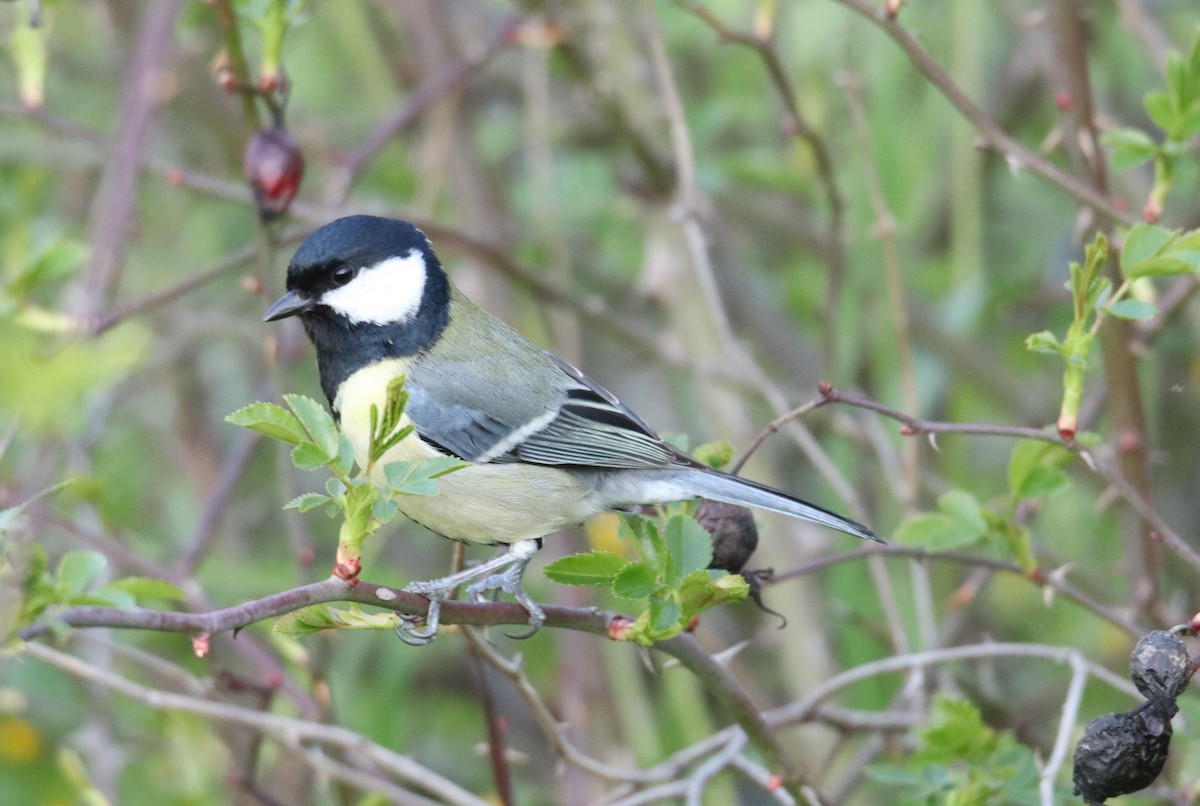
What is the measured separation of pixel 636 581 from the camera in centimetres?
154

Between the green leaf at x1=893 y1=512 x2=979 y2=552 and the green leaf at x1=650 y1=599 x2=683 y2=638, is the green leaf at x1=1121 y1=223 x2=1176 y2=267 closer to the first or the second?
the green leaf at x1=893 y1=512 x2=979 y2=552

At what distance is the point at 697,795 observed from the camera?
1939 millimetres

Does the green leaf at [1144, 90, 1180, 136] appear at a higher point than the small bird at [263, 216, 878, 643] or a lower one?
higher

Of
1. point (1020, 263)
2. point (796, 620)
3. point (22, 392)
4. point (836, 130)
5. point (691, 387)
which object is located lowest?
point (796, 620)

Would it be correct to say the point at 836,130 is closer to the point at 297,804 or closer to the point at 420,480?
the point at 297,804

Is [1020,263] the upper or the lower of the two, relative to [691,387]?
upper

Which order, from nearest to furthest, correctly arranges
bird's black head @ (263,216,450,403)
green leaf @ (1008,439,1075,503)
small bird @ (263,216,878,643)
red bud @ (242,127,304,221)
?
1. green leaf @ (1008,439,1075,503)
2. red bud @ (242,127,304,221)
3. small bird @ (263,216,878,643)
4. bird's black head @ (263,216,450,403)

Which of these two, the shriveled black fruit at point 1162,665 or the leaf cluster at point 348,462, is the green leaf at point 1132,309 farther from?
the leaf cluster at point 348,462

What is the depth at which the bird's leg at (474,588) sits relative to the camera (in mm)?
1672

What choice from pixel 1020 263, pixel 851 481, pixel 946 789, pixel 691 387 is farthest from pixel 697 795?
pixel 1020 263

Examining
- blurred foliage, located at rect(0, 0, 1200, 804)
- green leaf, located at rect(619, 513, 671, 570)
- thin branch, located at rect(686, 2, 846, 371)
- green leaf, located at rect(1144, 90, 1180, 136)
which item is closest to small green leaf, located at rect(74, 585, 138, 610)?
green leaf, located at rect(619, 513, 671, 570)

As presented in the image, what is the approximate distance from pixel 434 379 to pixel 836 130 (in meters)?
2.12

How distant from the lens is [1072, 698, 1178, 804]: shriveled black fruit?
1.36 m

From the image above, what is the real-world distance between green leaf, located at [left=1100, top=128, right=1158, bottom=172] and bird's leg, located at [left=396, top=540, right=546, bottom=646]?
3.45ft
